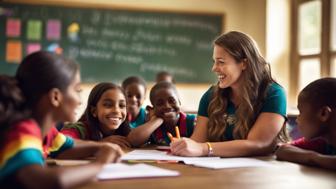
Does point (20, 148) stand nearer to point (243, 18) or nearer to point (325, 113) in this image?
point (325, 113)

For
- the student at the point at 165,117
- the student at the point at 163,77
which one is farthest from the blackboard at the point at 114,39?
the student at the point at 165,117

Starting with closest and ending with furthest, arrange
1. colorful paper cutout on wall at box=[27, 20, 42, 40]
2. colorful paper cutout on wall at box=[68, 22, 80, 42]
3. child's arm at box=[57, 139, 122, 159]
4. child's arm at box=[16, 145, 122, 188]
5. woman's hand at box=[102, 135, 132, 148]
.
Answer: child's arm at box=[16, 145, 122, 188], child's arm at box=[57, 139, 122, 159], woman's hand at box=[102, 135, 132, 148], colorful paper cutout on wall at box=[27, 20, 42, 40], colorful paper cutout on wall at box=[68, 22, 80, 42]

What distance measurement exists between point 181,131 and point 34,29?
9.26ft

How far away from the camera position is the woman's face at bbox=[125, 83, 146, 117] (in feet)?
9.07

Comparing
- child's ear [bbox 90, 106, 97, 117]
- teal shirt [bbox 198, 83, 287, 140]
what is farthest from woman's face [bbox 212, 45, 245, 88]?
child's ear [bbox 90, 106, 97, 117]

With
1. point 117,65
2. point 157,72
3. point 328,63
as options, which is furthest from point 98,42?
point 328,63

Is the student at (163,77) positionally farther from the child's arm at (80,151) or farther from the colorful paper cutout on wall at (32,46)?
the child's arm at (80,151)

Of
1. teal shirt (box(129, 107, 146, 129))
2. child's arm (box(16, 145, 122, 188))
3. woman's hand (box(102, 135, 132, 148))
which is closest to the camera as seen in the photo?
child's arm (box(16, 145, 122, 188))

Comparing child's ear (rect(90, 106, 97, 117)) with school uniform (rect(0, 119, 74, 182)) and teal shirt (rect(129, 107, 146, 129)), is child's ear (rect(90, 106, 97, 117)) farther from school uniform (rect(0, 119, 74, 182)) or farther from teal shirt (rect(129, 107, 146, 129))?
school uniform (rect(0, 119, 74, 182))

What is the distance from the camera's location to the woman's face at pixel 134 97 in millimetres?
2766

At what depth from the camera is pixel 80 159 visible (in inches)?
55.4

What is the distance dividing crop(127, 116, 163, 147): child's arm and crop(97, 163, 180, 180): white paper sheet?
652mm

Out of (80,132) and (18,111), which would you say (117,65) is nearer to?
(80,132)

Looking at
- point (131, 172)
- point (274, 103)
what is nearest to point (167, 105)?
point (274, 103)
